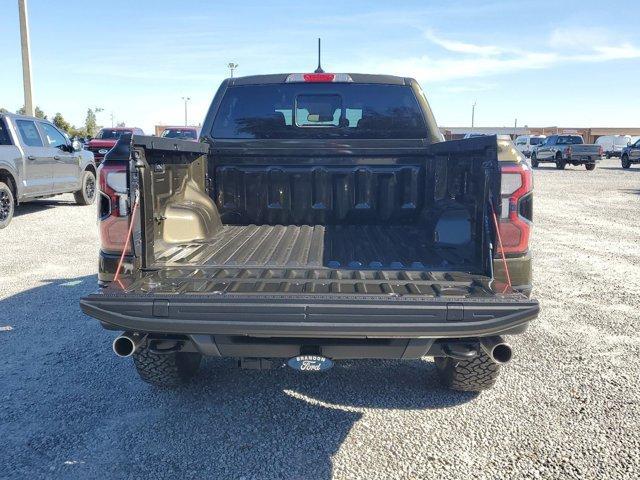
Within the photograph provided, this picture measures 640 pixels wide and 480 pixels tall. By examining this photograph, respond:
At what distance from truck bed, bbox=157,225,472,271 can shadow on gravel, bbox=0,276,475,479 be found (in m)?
0.91

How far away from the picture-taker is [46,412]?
341 centimetres

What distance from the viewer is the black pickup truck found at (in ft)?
8.66

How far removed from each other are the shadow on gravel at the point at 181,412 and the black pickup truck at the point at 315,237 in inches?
11.1

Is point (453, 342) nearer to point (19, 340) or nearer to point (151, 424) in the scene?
point (151, 424)

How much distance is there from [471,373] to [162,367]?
1.96 meters

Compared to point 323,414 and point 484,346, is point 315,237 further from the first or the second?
point 484,346

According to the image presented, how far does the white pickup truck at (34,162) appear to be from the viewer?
33.1 feet

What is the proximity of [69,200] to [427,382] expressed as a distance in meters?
Result: 13.5

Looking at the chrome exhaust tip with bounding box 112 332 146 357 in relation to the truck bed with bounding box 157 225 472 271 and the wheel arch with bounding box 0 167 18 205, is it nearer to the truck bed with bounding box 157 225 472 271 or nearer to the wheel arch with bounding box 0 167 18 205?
the truck bed with bounding box 157 225 472 271

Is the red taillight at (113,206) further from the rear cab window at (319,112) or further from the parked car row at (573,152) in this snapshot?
the parked car row at (573,152)

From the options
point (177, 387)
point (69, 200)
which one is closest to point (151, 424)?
point (177, 387)

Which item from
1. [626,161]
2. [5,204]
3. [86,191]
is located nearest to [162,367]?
[5,204]

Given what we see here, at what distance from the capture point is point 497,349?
2.79m

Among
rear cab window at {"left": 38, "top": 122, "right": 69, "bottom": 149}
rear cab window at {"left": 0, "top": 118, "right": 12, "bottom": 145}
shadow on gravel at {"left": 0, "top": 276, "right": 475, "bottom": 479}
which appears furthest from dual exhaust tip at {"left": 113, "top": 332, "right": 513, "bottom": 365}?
rear cab window at {"left": 38, "top": 122, "right": 69, "bottom": 149}
